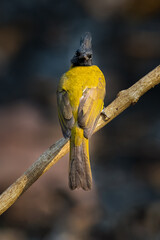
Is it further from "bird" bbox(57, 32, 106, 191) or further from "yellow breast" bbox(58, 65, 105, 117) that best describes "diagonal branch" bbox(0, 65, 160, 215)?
"yellow breast" bbox(58, 65, 105, 117)

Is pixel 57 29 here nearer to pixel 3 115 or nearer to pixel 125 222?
pixel 3 115

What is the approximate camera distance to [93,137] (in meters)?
7.24

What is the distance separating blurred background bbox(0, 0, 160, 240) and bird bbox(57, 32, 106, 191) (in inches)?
116

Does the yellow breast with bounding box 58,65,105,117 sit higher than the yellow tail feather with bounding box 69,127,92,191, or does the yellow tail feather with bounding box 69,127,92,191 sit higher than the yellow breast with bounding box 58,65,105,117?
the yellow breast with bounding box 58,65,105,117

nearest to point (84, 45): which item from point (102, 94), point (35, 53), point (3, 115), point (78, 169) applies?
point (102, 94)

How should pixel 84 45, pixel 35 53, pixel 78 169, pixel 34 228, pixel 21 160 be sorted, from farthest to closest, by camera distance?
pixel 35 53 < pixel 21 160 < pixel 34 228 < pixel 84 45 < pixel 78 169

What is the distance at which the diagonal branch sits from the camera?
9.12 ft

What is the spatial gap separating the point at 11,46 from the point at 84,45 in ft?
14.5

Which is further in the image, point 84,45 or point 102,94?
point 84,45

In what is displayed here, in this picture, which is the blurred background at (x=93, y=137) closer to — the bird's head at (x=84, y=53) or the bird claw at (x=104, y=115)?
the bird's head at (x=84, y=53)

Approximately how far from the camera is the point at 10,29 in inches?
315

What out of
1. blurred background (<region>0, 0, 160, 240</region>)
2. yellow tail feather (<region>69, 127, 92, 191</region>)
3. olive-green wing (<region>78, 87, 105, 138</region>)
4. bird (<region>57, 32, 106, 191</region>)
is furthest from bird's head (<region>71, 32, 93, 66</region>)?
blurred background (<region>0, 0, 160, 240</region>)

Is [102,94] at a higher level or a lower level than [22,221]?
lower

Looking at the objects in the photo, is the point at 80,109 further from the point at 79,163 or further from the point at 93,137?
the point at 93,137
